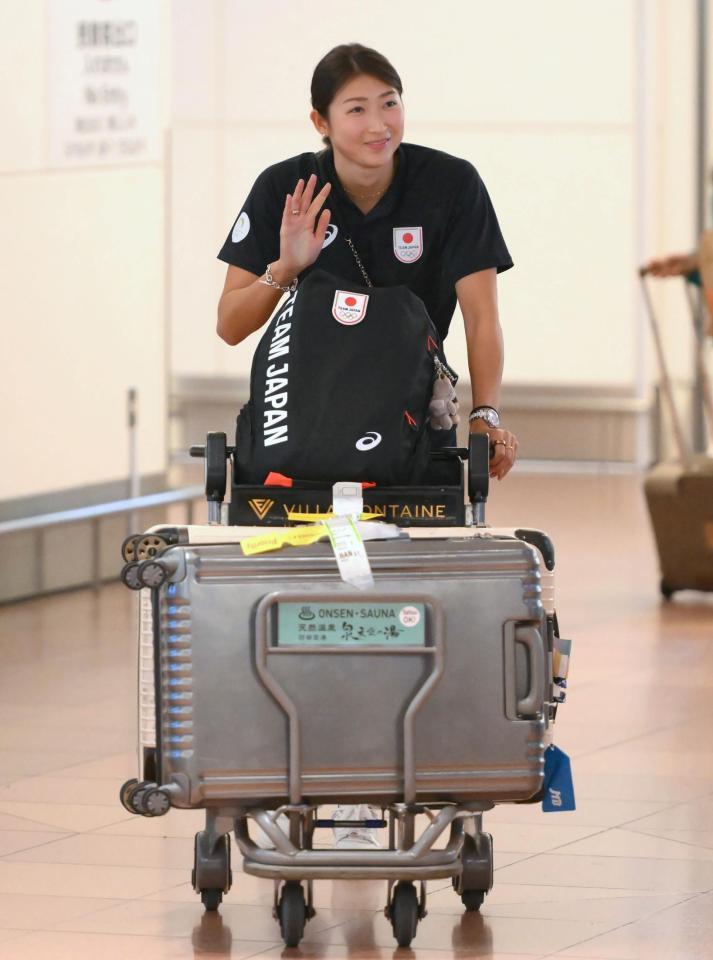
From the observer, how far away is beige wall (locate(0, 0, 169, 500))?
676 centimetres

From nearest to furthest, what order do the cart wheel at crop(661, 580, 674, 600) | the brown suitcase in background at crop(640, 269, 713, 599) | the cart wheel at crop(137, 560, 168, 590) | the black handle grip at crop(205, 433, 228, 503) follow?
the cart wheel at crop(137, 560, 168, 590), the black handle grip at crop(205, 433, 228, 503), the brown suitcase in background at crop(640, 269, 713, 599), the cart wheel at crop(661, 580, 674, 600)

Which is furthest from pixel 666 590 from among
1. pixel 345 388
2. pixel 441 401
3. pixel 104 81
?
pixel 345 388

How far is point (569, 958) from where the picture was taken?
9.70 ft

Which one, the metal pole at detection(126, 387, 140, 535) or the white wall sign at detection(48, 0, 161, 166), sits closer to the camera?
the white wall sign at detection(48, 0, 161, 166)

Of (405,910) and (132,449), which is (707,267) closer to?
(132,449)

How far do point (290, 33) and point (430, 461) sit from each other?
8.50m

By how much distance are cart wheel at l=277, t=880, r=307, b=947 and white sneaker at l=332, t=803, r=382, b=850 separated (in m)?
0.09

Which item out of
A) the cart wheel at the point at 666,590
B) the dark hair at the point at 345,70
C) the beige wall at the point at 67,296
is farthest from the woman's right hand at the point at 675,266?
the dark hair at the point at 345,70

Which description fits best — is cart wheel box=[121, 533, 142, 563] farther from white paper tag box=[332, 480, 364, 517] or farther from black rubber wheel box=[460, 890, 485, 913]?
black rubber wheel box=[460, 890, 485, 913]

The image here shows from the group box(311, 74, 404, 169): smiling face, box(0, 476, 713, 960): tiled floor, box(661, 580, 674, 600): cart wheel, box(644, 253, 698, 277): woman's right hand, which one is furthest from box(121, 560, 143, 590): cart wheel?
box(661, 580, 674, 600): cart wheel

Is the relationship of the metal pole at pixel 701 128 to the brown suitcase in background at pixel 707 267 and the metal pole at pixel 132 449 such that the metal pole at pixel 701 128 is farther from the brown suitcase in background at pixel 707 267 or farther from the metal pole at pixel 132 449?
the metal pole at pixel 132 449

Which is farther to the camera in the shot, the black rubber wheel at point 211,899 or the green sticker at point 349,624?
the black rubber wheel at point 211,899

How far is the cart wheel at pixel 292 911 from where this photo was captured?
2963mm

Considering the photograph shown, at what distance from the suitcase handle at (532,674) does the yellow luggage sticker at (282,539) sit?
317 mm
